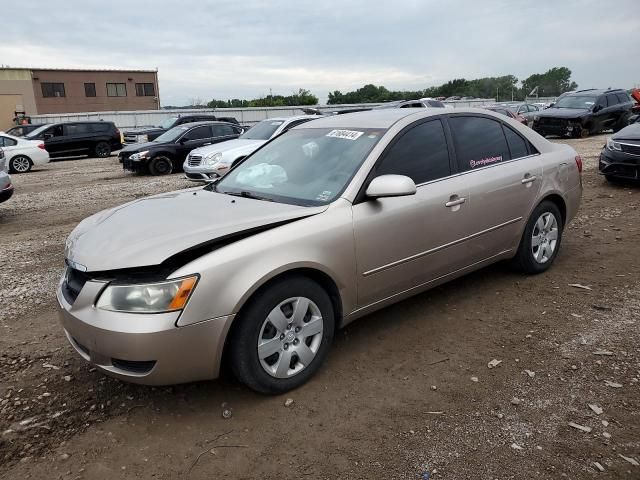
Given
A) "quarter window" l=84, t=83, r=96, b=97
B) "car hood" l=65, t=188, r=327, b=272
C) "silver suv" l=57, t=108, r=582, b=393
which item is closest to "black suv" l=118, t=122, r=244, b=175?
"silver suv" l=57, t=108, r=582, b=393

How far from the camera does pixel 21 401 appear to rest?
3.17 m

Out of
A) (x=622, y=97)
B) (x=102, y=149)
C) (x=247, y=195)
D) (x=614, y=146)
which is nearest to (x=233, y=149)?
(x=614, y=146)

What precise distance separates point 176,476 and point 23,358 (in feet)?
6.24

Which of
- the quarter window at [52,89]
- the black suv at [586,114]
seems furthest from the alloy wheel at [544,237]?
the quarter window at [52,89]

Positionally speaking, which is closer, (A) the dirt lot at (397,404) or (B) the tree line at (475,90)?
(A) the dirt lot at (397,404)

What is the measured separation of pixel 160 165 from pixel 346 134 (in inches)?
448

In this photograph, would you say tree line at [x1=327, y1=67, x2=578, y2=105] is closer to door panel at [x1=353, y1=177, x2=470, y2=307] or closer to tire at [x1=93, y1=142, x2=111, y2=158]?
tire at [x1=93, y1=142, x2=111, y2=158]

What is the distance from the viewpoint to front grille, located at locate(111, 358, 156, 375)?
274 centimetres

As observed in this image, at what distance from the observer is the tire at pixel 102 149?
826 inches

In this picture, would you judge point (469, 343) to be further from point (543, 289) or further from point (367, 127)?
point (367, 127)

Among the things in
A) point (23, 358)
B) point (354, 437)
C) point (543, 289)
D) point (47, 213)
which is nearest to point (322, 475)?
point (354, 437)

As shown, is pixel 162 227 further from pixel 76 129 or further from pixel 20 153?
pixel 76 129

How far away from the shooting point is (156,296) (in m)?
2.69

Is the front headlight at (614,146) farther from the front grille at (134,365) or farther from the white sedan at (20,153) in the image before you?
the white sedan at (20,153)
